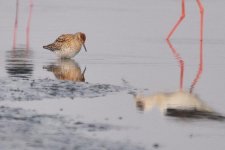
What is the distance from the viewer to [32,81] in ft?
39.6

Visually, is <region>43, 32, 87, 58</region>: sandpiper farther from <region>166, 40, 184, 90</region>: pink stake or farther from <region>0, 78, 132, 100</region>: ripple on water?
<region>0, 78, 132, 100</region>: ripple on water

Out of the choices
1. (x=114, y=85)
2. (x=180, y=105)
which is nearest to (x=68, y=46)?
(x=114, y=85)

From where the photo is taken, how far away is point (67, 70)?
13.4 metres

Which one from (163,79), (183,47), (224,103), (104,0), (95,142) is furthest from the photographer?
(104,0)

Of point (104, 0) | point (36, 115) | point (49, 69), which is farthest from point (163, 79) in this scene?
point (104, 0)

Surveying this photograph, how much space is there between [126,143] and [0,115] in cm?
182

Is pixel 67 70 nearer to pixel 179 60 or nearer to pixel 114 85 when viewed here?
pixel 114 85

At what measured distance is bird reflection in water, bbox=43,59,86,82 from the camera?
12.6 m

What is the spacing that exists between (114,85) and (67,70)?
Answer: 152 centimetres

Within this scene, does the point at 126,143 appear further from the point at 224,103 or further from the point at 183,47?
the point at 183,47

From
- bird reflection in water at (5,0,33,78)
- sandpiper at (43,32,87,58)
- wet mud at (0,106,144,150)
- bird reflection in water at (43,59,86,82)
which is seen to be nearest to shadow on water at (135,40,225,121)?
wet mud at (0,106,144,150)

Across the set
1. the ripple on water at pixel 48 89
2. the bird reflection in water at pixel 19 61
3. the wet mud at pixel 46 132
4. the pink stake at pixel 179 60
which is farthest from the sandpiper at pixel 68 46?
the wet mud at pixel 46 132

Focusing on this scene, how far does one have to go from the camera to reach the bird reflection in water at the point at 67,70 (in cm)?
1265

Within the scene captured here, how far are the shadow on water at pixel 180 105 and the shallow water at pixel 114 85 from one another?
15mm
